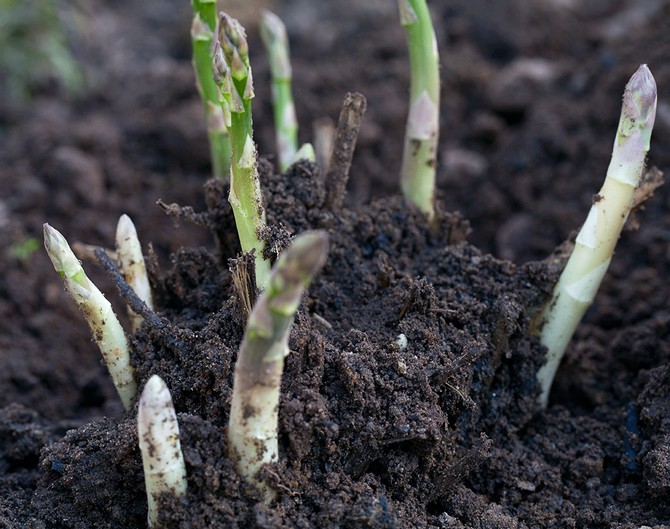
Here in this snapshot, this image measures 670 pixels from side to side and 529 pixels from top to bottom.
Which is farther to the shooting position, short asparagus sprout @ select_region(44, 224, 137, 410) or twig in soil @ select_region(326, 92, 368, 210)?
twig in soil @ select_region(326, 92, 368, 210)

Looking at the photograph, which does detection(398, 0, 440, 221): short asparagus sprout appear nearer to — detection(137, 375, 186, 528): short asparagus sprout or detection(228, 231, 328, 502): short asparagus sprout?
detection(228, 231, 328, 502): short asparagus sprout

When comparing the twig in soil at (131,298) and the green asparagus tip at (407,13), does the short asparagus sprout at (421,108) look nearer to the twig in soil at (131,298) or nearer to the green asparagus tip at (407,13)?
the green asparagus tip at (407,13)

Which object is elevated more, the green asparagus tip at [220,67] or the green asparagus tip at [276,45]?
the green asparagus tip at [276,45]

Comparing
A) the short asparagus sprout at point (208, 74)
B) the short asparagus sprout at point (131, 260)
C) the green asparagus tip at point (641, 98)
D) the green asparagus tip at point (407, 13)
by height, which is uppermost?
the green asparagus tip at point (407, 13)

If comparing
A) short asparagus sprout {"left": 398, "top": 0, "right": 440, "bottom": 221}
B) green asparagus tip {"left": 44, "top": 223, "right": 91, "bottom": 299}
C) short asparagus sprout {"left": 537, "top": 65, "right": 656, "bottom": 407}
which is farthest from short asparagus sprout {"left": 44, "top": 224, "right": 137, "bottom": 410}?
short asparagus sprout {"left": 537, "top": 65, "right": 656, "bottom": 407}

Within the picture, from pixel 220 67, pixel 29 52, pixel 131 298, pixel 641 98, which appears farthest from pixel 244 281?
pixel 29 52

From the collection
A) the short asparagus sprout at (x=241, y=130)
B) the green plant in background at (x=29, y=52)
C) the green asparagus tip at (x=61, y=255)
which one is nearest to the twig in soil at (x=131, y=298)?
the green asparagus tip at (x=61, y=255)
